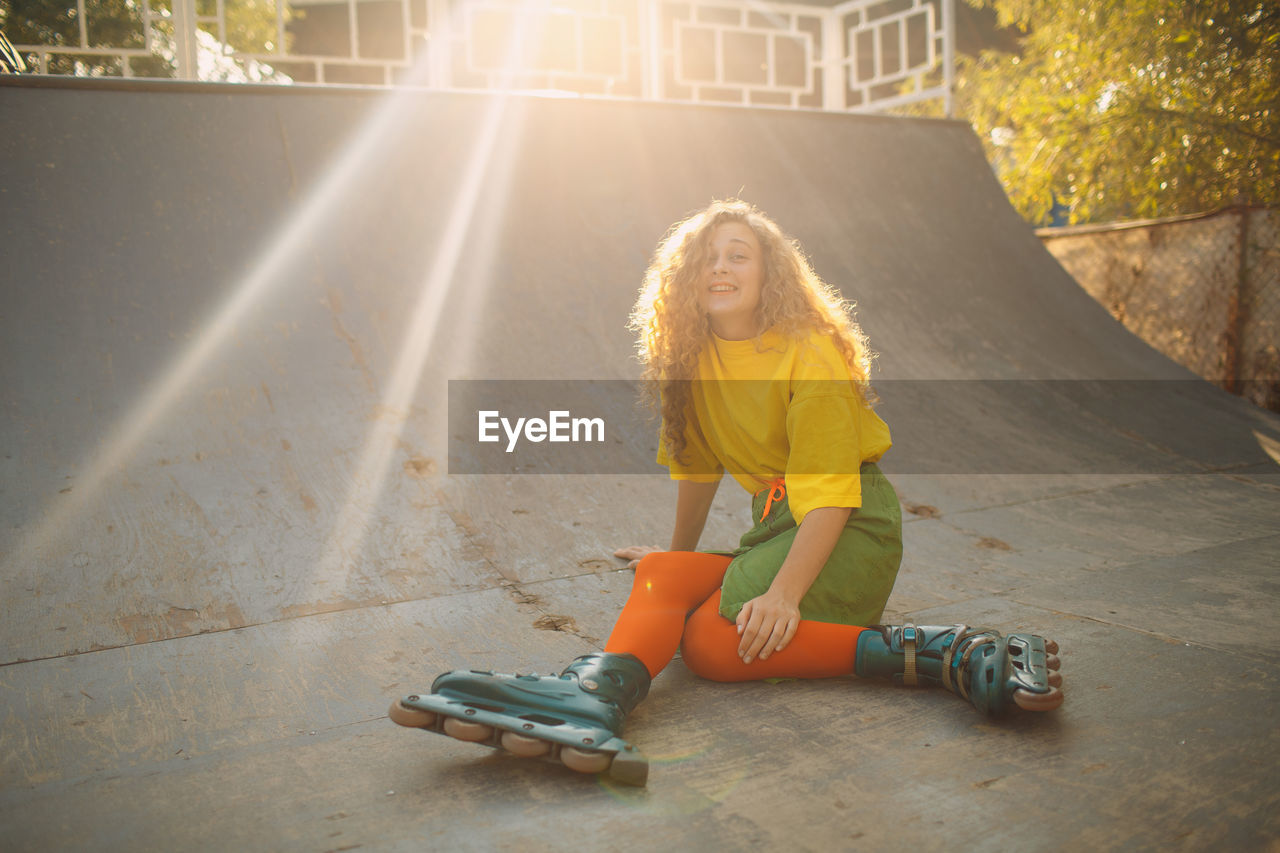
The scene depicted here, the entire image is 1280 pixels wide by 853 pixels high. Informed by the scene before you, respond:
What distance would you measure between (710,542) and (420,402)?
4.04ft

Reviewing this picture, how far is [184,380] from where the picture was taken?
10.2ft

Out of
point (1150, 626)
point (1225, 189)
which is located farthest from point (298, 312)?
point (1225, 189)

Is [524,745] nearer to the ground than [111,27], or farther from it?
nearer to the ground

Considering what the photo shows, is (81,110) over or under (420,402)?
over

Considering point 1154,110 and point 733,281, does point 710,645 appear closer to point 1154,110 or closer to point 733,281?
point 733,281

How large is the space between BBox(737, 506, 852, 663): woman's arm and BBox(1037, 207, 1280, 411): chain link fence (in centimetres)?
530

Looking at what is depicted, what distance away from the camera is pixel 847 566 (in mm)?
1734

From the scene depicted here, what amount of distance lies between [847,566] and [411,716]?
2.86 ft

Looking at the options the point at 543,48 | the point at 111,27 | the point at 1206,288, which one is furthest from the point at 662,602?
the point at 111,27

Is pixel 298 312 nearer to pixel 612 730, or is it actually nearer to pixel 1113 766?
pixel 612 730

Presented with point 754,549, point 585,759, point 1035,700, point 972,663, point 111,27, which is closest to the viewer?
point 585,759

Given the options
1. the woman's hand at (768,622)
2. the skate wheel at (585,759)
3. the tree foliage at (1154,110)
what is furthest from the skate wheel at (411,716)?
the tree foliage at (1154,110)

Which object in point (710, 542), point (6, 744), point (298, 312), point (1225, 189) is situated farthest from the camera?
point (1225, 189)

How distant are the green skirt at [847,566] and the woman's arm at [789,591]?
2.2 inches
